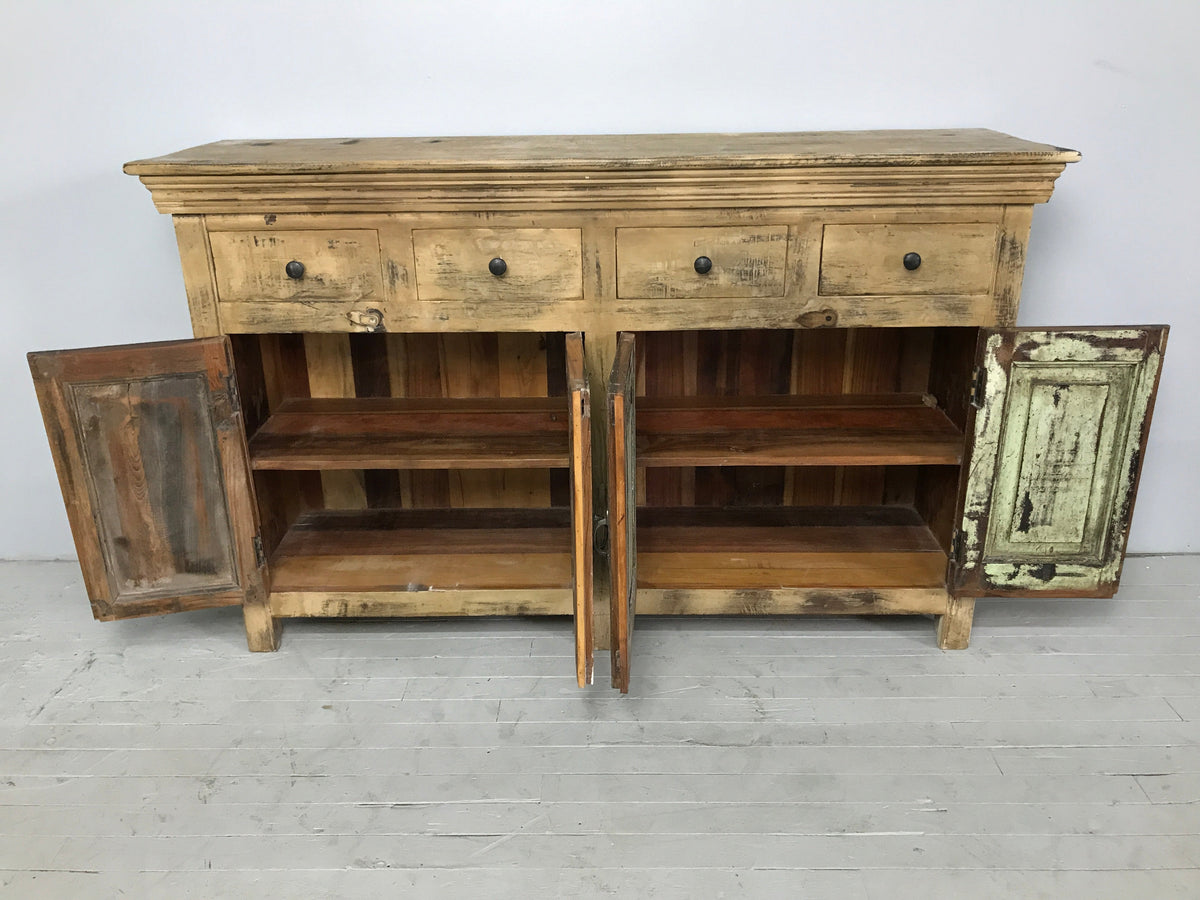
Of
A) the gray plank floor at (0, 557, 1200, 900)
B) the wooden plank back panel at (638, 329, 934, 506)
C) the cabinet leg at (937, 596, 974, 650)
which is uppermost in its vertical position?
the wooden plank back panel at (638, 329, 934, 506)

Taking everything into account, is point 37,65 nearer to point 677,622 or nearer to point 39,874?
point 39,874

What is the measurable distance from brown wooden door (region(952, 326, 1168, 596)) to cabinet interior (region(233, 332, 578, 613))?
1015 millimetres

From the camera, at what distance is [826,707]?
6.96 ft

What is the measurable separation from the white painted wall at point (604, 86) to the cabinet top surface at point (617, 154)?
160mm

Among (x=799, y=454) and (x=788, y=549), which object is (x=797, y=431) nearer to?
(x=799, y=454)

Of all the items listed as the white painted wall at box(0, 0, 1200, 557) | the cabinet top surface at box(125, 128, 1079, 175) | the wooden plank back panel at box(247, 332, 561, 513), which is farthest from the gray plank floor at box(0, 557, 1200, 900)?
the cabinet top surface at box(125, 128, 1079, 175)

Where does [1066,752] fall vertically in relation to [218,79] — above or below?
below

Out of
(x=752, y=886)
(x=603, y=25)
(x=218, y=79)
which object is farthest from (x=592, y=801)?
(x=218, y=79)

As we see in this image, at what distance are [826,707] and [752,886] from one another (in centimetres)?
57

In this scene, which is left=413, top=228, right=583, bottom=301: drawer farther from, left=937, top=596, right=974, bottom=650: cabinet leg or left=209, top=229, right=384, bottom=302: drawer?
left=937, top=596, right=974, bottom=650: cabinet leg

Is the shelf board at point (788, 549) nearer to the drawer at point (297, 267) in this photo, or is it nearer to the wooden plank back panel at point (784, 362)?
the wooden plank back panel at point (784, 362)

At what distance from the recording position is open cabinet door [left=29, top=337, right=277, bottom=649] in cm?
207

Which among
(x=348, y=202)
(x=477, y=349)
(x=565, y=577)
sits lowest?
(x=565, y=577)

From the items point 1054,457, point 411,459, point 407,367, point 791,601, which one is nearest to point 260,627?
point 411,459
